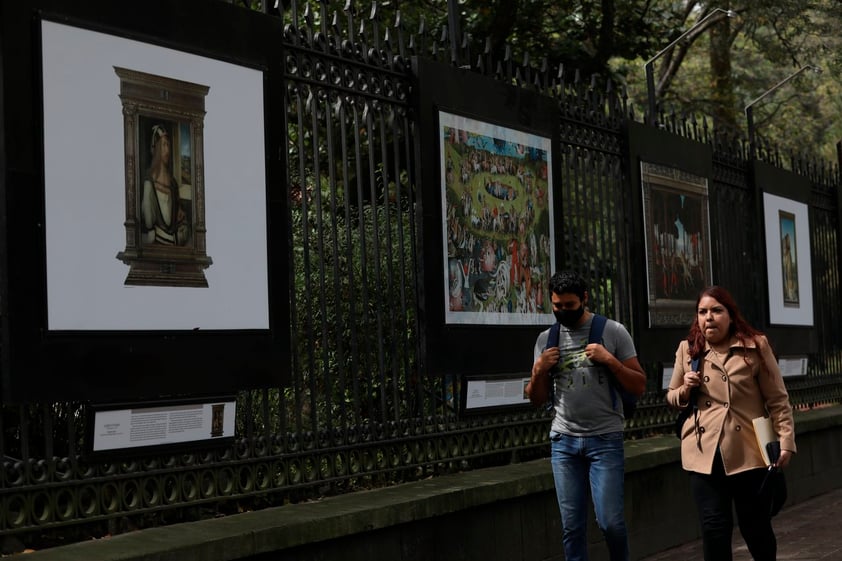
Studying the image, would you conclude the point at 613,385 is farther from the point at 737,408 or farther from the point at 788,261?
the point at 788,261

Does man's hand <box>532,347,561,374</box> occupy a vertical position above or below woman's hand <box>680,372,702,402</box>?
above

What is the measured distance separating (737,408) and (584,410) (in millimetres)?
774

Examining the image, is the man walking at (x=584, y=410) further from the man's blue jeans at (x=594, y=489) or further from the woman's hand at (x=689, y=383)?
the woman's hand at (x=689, y=383)

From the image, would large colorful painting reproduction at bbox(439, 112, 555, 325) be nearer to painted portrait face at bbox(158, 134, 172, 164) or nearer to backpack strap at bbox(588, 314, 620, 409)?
backpack strap at bbox(588, 314, 620, 409)

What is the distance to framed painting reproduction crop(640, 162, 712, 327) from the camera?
10977 millimetres

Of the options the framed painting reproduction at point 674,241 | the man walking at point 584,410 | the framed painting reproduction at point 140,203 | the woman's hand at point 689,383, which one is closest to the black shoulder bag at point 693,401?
the woman's hand at point 689,383

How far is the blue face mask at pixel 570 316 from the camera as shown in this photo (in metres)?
6.84

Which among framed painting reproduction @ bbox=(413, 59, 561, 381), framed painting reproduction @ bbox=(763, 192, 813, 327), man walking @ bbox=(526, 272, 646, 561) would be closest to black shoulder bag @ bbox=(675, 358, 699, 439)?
man walking @ bbox=(526, 272, 646, 561)

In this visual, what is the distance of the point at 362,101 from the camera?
298 inches

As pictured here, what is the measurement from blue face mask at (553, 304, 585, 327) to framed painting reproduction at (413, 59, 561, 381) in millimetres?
1112

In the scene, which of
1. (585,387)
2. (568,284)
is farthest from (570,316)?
(585,387)

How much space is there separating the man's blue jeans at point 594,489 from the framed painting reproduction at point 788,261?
7.19 meters

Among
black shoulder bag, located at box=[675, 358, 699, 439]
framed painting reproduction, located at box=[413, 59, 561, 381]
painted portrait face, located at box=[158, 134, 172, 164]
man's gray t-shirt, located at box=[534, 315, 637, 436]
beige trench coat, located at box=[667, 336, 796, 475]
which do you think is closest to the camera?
painted portrait face, located at box=[158, 134, 172, 164]

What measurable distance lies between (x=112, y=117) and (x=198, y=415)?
4.54 ft
